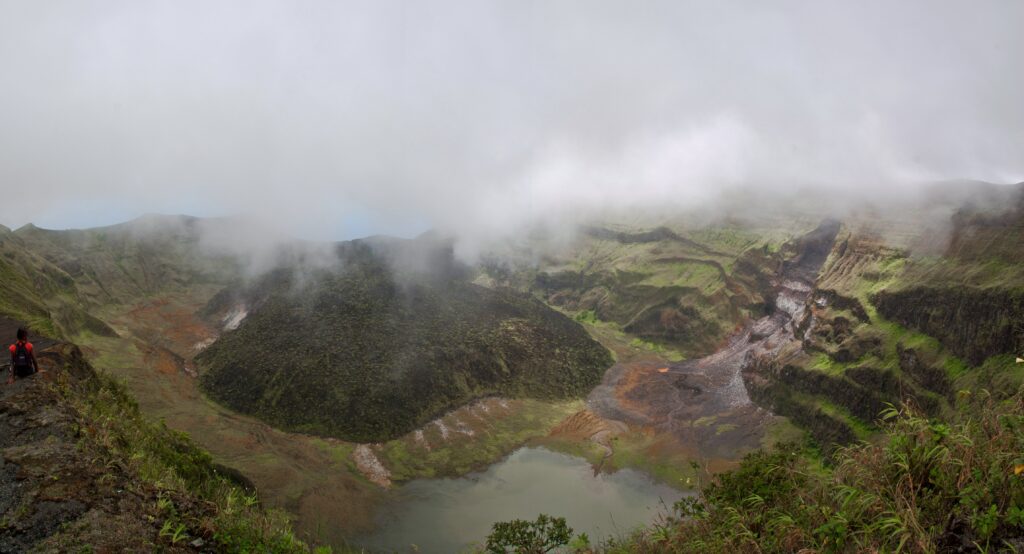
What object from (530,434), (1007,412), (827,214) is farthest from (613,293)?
(1007,412)

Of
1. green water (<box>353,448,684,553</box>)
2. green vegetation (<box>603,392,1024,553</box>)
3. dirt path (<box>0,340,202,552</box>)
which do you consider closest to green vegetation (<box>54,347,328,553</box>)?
dirt path (<box>0,340,202,552</box>)

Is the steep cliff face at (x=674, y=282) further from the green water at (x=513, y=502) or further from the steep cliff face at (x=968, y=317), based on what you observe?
the green water at (x=513, y=502)

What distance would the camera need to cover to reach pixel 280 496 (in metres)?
35.0

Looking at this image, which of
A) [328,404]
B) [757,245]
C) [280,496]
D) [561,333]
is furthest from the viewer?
[757,245]

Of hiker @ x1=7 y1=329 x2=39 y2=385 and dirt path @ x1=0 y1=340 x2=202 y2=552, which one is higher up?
hiker @ x1=7 y1=329 x2=39 y2=385

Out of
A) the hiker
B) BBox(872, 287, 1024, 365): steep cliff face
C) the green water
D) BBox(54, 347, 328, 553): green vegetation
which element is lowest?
the green water

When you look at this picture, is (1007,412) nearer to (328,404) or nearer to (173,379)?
(328,404)

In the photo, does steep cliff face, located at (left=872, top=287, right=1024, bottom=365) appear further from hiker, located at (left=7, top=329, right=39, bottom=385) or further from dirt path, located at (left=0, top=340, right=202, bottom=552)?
hiker, located at (left=7, top=329, right=39, bottom=385)

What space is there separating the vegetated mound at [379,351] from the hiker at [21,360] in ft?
112

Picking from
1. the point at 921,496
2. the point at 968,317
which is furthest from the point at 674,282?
the point at 921,496

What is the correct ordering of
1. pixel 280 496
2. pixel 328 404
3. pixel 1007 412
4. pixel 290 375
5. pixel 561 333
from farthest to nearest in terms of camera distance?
pixel 561 333 < pixel 290 375 < pixel 328 404 < pixel 280 496 < pixel 1007 412

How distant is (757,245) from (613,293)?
2701 cm

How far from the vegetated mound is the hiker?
1340 inches

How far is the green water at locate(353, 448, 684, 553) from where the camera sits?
33.5 meters
